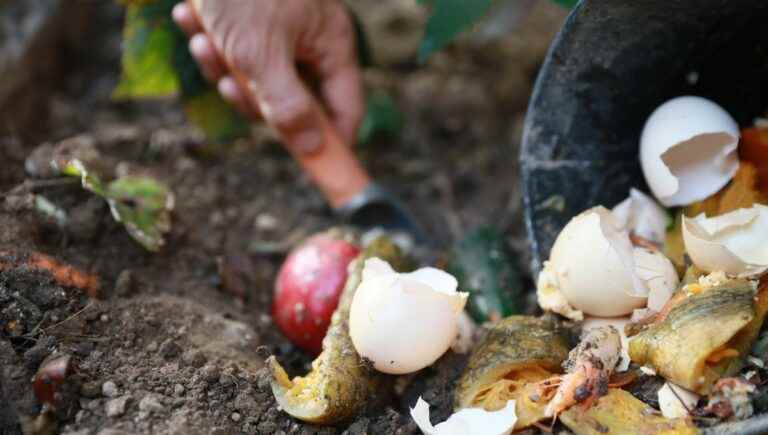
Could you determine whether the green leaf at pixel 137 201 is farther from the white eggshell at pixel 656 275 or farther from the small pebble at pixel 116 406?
the white eggshell at pixel 656 275

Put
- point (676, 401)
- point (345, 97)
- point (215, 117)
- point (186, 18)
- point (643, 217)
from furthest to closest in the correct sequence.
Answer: point (215, 117), point (345, 97), point (186, 18), point (643, 217), point (676, 401)

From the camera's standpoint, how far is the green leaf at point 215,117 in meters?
2.09

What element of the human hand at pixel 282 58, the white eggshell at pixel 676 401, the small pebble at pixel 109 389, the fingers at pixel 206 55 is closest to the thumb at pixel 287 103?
the human hand at pixel 282 58

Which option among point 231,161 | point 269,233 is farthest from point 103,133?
point 269,233

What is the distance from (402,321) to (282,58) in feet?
2.58

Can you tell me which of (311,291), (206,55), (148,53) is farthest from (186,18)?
(311,291)

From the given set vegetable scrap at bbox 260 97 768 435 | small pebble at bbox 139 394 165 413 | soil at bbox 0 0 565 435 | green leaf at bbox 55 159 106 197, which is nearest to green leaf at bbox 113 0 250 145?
soil at bbox 0 0 565 435

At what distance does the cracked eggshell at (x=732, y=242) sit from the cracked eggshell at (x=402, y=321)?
1.38 ft

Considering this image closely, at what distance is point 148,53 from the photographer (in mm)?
1997

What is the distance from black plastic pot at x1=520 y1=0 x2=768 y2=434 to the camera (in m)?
1.39

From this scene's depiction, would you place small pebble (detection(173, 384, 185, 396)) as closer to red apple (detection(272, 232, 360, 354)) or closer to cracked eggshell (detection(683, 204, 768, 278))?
red apple (detection(272, 232, 360, 354))

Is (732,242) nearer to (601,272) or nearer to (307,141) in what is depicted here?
(601,272)

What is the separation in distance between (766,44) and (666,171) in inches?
14.5

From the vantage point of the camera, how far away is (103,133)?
210 centimetres
